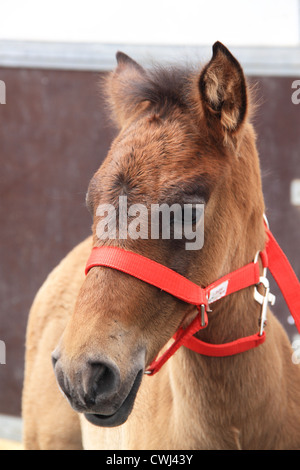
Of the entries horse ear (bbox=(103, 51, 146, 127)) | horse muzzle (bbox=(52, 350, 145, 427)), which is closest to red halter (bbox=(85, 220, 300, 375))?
horse muzzle (bbox=(52, 350, 145, 427))

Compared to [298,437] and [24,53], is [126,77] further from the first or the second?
[24,53]

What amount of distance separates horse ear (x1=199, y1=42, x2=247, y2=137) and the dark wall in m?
3.21

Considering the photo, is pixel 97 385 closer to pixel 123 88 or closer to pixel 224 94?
pixel 224 94

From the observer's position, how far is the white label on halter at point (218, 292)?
1.78 m

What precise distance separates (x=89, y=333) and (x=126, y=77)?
1.14 metres

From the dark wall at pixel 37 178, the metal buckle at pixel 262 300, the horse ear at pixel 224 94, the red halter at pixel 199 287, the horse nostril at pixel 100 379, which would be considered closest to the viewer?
the horse nostril at pixel 100 379

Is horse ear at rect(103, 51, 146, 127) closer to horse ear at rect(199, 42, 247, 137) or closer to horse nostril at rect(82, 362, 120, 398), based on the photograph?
horse ear at rect(199, 42, 247, 137)

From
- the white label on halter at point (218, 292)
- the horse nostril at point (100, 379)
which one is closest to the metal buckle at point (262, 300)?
the white label on halter at point (218, 292)

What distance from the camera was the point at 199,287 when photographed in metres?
1.73

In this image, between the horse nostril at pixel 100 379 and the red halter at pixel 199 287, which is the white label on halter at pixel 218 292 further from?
the horse nostril at pixel 100 379

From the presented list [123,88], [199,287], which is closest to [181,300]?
[199,287]

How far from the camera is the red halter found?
161cm

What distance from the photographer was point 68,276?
10.5 feet
